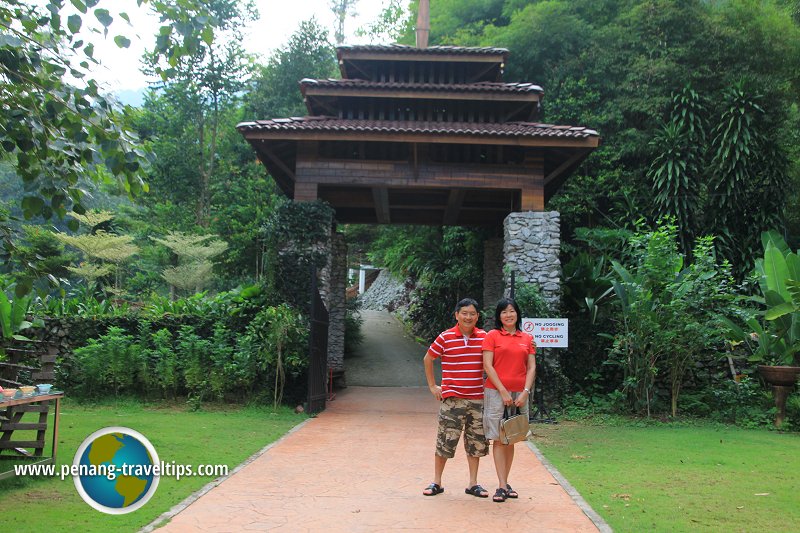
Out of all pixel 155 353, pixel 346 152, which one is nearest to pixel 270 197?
pixel 346 152

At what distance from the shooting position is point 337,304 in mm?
16203

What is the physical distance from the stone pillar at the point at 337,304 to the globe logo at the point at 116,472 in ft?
33.0

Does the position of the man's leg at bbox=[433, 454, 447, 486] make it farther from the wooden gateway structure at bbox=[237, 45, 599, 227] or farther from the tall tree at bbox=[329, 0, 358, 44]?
the tall tree at bbox=[329, 0, 358, 44]

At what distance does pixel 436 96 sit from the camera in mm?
13062

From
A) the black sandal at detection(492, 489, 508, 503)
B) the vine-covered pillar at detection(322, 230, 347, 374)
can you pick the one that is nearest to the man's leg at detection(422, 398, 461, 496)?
the black sandal at detection(492, 489, 508, 503)

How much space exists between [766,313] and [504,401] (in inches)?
281

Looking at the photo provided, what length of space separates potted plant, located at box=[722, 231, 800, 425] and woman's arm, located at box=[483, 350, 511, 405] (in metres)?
6.93

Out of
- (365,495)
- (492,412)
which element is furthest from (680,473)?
(365,495)

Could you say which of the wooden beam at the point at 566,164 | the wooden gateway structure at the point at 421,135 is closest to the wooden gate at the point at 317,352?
the wooden gateway structure at the point at 421,135

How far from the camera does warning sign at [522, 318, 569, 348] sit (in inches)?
398

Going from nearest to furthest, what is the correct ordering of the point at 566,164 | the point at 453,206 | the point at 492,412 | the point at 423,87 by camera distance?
the point at 492,412
the point at 566,164
the point at 423,87
the point at 453,206

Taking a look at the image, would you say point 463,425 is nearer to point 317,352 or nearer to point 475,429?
point 475,429

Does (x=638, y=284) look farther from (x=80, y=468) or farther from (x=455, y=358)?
(x=80, y=468)

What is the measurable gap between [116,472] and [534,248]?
28.8ft
